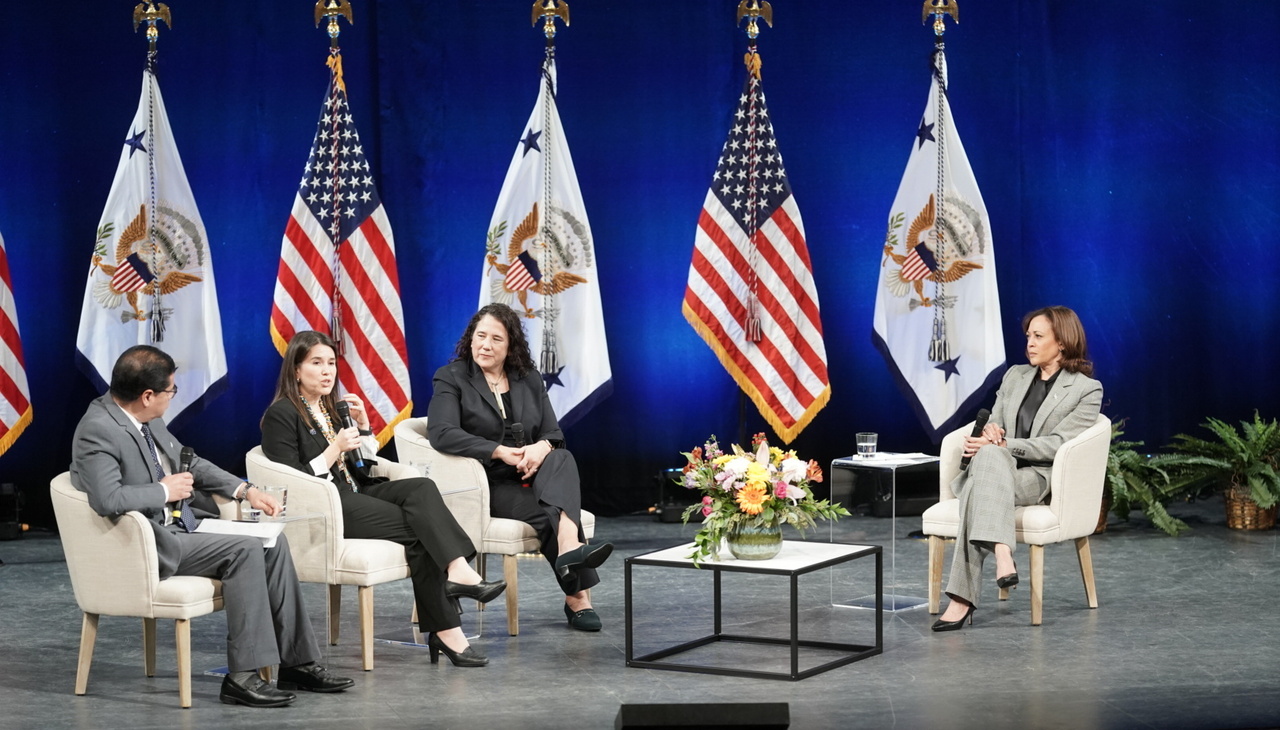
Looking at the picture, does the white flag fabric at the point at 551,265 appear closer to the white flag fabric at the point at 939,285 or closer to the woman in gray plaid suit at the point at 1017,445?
the white flag fabric at the point at 939,285

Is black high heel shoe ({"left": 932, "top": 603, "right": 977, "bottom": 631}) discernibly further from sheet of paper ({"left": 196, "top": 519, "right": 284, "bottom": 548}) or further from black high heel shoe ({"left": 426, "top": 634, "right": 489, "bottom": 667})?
sheet of paper ({"left": 196, "top": 519, "right": 284, "bottom": 548})

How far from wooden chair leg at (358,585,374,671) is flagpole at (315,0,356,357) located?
272 cm

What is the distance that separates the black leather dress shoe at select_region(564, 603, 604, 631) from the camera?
5.59 metres

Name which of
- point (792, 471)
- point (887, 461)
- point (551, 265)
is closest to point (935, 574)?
point (887, 461)

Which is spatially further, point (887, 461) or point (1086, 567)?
point (887, 461)

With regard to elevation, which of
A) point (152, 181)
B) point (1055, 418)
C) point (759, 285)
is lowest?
point (1055, 418)

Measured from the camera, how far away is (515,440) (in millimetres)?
5805

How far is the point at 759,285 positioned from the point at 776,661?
3.05 m

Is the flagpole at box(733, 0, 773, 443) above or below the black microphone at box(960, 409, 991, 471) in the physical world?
above

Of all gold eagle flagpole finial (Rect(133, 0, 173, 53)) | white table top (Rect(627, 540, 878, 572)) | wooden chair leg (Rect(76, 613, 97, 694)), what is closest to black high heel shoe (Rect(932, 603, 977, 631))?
white table top (Rect(627, 540, 878, 572))

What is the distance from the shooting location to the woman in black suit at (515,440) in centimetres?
557

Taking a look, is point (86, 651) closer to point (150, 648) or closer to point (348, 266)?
point (150, 648)

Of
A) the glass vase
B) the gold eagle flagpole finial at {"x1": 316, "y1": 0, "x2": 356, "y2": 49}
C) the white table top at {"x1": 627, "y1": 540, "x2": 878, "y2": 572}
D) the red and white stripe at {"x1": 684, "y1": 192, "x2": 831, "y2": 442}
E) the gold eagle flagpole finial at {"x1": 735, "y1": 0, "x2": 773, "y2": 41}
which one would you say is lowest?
the white table top at {"x1": 627, "y1": 540, "x2": 878, "y2": 572}

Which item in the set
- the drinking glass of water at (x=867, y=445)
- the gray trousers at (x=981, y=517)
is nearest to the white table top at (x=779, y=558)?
the gray trousers at (x=981, y=517)
